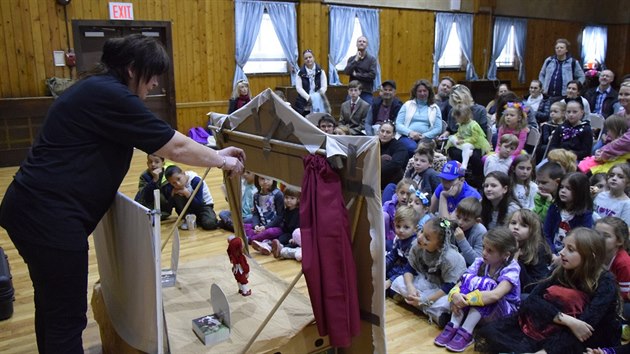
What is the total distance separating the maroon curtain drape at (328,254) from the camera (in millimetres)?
2012

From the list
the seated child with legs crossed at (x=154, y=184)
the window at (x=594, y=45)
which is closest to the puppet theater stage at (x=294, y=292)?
the seated child with legs crossed at (x=154, y=184)

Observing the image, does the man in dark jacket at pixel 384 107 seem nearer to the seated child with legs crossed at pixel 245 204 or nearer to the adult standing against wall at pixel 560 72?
the seated child with legs crossed at pixel 245 204

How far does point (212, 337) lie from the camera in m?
2.22

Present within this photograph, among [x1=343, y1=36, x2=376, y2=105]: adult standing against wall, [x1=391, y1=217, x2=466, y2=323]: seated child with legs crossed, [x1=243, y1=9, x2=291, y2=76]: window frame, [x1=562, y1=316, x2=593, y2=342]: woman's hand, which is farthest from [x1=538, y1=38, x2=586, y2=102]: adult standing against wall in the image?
[x1=562, y1=316, x2=593, y2=342]: woman's hand

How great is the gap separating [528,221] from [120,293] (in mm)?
2140

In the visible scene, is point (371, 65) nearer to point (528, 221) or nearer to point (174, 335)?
point (528, 221)

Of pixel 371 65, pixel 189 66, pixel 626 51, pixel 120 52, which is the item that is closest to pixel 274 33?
pixel 189 66

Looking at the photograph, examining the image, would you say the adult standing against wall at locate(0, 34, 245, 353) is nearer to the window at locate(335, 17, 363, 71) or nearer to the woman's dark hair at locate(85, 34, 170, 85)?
the woman's dark hair at locate(85, 34, 170, 85)

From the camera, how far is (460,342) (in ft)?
8.99

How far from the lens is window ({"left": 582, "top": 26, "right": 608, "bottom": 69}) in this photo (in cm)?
1441

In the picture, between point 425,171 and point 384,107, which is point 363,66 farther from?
point 425,171

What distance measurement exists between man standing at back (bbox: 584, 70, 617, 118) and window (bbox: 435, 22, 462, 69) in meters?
5.29

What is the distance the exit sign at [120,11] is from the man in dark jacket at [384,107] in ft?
13.4

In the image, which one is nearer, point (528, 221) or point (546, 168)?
point (528, 221)
